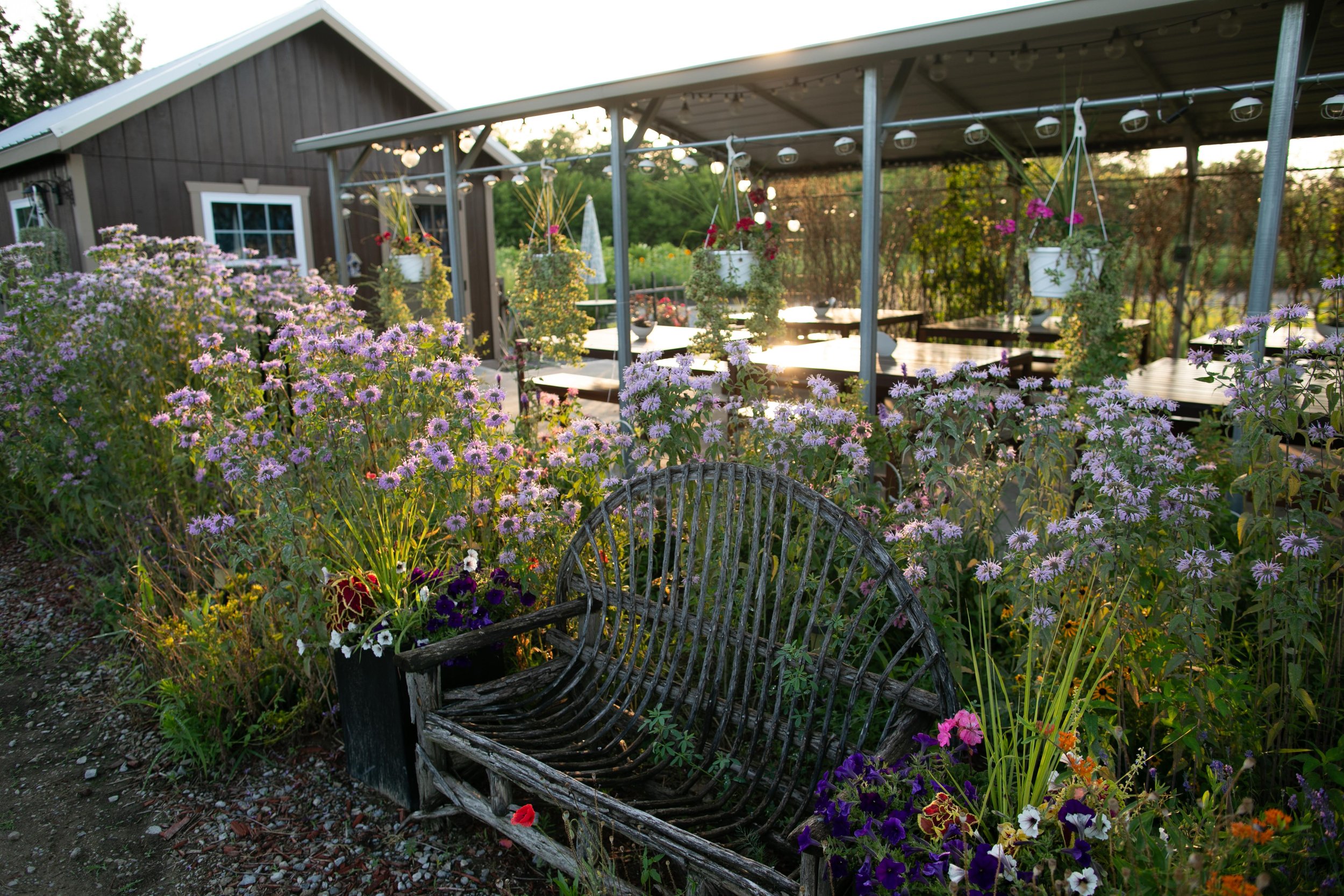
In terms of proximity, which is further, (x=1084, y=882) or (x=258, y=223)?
(x=258, y=223)

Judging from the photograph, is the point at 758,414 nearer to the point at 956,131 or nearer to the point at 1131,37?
the point at 1131,37

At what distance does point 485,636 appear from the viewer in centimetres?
254

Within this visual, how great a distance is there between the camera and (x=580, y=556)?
285 cm

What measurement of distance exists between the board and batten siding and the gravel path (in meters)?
6.89

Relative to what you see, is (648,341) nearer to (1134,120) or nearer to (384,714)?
(1134,120)

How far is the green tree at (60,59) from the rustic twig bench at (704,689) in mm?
21790

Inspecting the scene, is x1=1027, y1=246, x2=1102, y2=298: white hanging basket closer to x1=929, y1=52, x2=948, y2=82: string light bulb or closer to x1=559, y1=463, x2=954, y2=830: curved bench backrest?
x1=929, y1=52, x2=948, y2=82: string light bulb

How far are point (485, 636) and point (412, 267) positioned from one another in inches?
248

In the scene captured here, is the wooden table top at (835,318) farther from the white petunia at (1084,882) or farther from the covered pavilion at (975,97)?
the white petunia at (1084,882)

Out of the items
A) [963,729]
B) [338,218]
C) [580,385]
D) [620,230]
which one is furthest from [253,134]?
[963,729]

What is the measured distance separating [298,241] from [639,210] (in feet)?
42.4

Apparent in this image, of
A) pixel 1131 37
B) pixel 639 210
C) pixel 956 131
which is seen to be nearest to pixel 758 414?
pixel 1131 37

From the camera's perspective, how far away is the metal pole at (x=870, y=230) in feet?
13.5

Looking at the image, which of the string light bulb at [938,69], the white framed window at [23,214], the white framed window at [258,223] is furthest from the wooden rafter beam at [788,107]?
the white framed window at [23,214]
